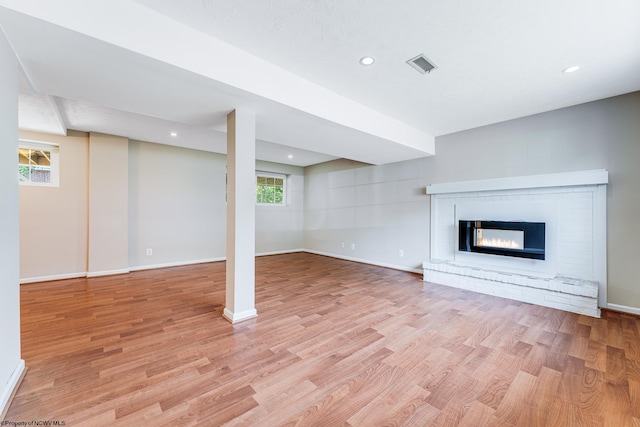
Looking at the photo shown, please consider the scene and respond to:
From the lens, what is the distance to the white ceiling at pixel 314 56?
168cm

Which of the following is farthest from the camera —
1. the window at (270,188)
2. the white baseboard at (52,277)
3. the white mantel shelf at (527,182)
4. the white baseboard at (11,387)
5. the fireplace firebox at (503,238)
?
the window at (270,188)

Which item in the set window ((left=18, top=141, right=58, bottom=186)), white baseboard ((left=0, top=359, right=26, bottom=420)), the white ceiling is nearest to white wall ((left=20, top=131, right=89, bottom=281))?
window ((left=18, top=141, right=58, bottom=186))

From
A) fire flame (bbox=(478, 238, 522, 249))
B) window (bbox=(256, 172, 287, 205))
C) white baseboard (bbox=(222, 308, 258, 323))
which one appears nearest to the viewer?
Result: white baseboard (bbox=(222, 308, 258, 323))

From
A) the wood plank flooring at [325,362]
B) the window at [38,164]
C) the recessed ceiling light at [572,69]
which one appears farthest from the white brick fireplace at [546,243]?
the window at [38,164]

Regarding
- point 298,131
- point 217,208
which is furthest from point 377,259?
point 217,208

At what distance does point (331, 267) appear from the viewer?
541 cm

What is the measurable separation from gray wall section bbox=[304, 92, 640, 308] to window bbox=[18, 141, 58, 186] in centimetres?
526

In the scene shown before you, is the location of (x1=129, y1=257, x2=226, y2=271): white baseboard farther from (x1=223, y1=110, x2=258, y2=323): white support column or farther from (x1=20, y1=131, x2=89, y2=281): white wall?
(x1=223, y1=110, x2=258, y2=323): white support column

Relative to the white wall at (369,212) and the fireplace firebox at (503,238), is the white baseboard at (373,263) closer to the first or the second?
the white wall at (369,212)

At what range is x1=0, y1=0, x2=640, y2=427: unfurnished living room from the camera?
161 cm

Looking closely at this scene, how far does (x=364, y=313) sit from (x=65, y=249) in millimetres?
4985

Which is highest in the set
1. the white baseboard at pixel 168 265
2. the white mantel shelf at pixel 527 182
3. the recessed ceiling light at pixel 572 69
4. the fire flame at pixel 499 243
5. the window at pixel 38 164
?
the recessed ceiling light at pixel 572 69

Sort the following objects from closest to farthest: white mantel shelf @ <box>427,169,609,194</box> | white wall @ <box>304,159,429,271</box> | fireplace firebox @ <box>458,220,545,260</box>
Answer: white mantel shelf @ <box>427,169,609,194</box>
fireplace firebox @ <box>458,220,545,260</box>
white wall @ <box>304,159,429,271</box>

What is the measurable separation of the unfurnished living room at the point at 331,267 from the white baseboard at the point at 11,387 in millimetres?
15
